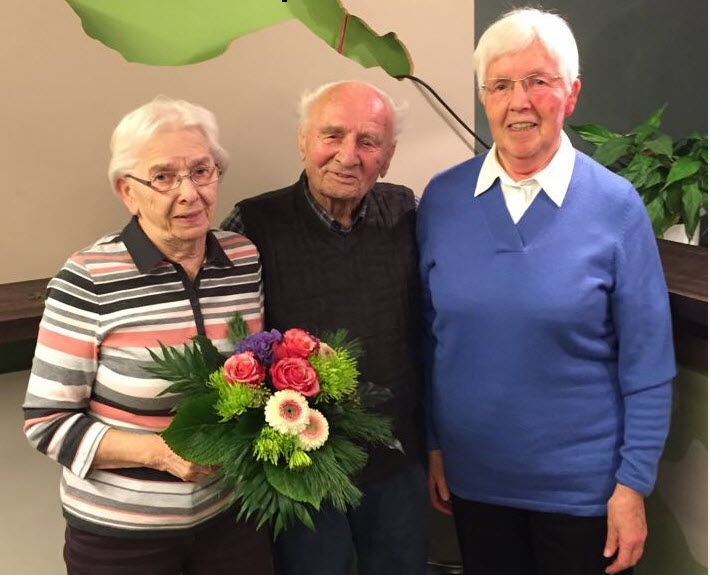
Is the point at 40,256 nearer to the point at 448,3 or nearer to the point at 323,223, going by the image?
the point at 323,223

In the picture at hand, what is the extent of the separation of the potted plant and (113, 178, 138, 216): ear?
1.45 m

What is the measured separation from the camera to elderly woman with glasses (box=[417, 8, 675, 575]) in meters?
1.47

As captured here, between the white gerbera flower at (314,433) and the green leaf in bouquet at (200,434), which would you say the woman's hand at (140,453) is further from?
the white gerbera flower at (314,433)

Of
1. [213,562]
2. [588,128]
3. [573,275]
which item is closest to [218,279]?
[213,562]

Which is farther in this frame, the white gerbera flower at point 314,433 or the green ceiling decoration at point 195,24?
the green ceiling decoration at point 195,24

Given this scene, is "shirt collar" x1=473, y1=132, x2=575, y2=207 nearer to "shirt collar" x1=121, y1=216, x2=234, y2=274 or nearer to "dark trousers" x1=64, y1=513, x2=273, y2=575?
"shirt collar" x1=121, y1=216, x2=234, y2=274

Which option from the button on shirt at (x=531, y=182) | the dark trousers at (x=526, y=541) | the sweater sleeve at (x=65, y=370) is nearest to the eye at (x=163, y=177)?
the sweater sleeve at (x=65, y=370)

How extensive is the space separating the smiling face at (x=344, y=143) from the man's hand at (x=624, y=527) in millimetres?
898

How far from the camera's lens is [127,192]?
145 centimetres

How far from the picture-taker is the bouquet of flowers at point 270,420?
1233mm

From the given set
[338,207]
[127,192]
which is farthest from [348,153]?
[127,192]

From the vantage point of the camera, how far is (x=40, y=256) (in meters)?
1.85

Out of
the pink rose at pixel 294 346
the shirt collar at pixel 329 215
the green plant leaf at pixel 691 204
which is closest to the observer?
the pink rose at pixel 294 346

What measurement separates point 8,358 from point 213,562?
762mm
